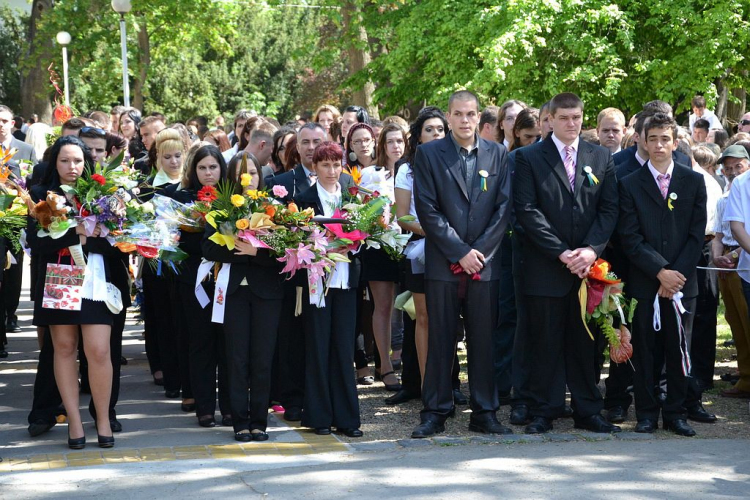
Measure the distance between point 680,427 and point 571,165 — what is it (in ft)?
6.89

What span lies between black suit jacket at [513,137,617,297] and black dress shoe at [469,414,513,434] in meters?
1.00

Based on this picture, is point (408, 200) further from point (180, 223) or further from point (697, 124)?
point (697, 124)

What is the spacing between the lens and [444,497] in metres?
5.73

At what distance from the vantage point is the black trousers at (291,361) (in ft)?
26.2

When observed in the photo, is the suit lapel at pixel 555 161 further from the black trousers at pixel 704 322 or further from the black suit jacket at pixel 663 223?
the black trousers at pixel 704 322

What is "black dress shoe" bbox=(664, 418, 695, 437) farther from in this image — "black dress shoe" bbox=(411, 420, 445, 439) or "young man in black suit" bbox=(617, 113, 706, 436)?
"black dress shoe" bbox=(411, 420, 445, 439)

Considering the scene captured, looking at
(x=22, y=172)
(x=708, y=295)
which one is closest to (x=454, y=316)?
(x=708, y=295)

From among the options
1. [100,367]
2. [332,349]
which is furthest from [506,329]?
[100,367]

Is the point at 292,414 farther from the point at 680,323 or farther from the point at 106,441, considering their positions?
the point at 680,323

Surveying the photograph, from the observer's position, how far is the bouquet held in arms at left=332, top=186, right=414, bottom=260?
7.18m

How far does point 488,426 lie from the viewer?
Answer: 7.42 metres

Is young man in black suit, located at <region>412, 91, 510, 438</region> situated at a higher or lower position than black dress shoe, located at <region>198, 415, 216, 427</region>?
higher

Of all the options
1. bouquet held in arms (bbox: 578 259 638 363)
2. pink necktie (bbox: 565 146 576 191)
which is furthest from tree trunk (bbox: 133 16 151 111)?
bouquet held in arms (bbox: 578 259 638 363)

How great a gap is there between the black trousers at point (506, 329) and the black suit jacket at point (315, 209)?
1.72 meters
